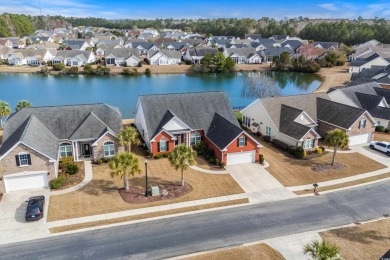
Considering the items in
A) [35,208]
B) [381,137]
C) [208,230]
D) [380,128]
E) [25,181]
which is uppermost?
[380,128]

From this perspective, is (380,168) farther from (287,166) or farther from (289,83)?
(289,83)

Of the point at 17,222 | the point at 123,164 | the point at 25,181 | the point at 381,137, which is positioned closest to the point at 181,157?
the point at 123,164

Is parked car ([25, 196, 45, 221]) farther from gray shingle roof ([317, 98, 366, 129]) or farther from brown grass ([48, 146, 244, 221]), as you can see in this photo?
gray shingle roof ([317, 98, 366, 129])

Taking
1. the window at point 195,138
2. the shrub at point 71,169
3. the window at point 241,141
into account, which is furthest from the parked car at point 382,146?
the shrub at point 71,169

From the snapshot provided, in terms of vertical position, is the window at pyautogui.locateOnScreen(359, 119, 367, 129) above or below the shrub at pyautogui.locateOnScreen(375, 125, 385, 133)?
above

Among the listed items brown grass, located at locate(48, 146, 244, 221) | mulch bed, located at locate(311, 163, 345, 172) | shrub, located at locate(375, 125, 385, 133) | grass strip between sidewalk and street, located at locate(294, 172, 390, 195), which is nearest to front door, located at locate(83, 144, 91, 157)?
brown grass, located at locate(48, 146, 244, 221)

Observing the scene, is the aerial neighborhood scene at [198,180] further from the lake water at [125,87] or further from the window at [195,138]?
the lake water at [125,87]

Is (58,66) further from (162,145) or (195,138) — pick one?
(162,145)
